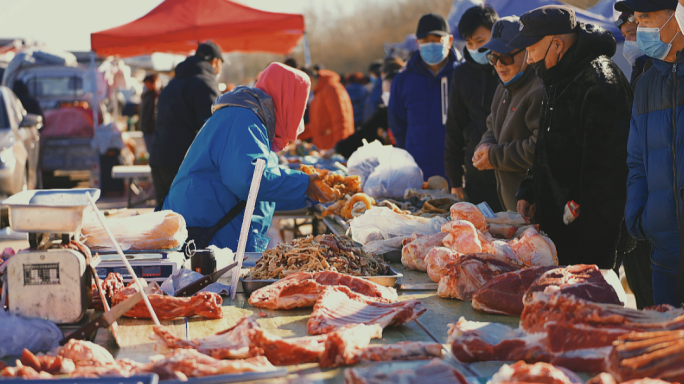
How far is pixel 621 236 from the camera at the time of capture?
4.18m

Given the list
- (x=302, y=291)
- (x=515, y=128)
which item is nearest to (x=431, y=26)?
(x=515, y=128)

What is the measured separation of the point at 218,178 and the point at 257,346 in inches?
85.5

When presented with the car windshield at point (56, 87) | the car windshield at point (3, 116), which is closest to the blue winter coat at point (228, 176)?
the car windshield at point (3, 116)

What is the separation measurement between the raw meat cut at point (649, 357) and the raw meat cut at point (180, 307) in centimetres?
140

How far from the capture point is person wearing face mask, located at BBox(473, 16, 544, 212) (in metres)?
4.32

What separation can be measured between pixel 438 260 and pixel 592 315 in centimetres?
99

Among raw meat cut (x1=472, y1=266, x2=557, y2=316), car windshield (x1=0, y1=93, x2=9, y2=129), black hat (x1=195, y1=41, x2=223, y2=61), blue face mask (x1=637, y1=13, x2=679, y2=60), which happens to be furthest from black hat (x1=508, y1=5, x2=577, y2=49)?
car windshield (x1=0, y1=93, x2=9, y2=129)

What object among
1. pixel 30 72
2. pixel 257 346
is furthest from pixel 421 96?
pixel 30 72

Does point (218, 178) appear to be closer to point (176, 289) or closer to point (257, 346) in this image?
point (176, 289)

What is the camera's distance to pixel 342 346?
6.39 feet

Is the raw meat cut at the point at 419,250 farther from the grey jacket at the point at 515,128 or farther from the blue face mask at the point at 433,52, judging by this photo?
the blue face mask at the point at 433,52

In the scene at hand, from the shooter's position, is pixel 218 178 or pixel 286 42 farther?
pixel 286 42

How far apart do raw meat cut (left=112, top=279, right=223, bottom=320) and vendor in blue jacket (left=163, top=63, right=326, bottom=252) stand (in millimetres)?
1439

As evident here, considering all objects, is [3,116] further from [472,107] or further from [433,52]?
[472,107]
